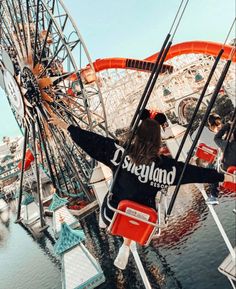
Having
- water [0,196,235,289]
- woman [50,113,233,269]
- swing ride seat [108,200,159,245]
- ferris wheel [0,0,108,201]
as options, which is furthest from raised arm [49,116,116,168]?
ferris wheel [0,0,108,201]

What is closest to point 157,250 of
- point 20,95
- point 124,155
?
point 124,155

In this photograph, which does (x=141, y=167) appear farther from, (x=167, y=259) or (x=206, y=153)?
(x=167, y=259)

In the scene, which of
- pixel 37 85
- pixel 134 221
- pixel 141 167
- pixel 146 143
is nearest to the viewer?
pixel 134 221

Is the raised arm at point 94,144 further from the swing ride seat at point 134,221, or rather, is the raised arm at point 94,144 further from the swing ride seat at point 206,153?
the swing ride seat at point 206,153

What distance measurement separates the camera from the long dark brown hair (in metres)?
3.74

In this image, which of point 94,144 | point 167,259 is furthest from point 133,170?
point 167,259

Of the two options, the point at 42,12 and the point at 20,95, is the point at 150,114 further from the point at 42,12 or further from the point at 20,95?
the point at 42,12

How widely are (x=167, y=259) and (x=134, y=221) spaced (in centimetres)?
692

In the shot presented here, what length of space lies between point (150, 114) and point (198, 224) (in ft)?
28.6

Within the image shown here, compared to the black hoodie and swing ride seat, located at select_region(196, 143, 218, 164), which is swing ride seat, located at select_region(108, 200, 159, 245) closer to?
the black hoodie

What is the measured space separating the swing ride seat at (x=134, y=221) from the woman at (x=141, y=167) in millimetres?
297

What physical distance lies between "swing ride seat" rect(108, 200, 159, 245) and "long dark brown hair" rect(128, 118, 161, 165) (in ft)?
1.90

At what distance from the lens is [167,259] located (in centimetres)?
980

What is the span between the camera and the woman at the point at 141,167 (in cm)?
380
